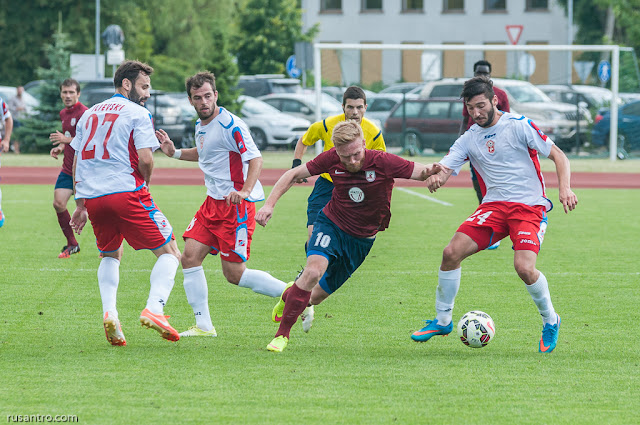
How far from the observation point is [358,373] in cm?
609

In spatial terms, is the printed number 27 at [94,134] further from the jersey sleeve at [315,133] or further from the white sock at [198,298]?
the jersey sleeve at [315,133]

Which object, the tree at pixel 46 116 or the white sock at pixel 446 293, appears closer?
the white sock at pixel 446 293

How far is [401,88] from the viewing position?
94.2ft

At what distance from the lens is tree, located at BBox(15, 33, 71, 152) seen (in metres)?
29.1

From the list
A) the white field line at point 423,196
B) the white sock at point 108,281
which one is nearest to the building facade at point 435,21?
the white field line at point 423,196

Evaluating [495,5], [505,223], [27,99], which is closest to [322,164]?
[505,223]

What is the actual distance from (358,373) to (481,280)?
4.03 m

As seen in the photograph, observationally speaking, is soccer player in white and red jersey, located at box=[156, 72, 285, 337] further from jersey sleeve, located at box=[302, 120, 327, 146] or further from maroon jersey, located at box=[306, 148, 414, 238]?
jersey sleeve, located at box=[302, 120, 327, 146]

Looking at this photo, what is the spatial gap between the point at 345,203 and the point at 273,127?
73.6ft

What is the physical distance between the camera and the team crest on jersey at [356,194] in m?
6.97

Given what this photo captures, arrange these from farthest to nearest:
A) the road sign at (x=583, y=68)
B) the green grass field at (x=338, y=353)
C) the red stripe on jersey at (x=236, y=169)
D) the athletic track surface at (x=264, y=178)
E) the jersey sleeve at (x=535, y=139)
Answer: the road sign at (x=583, y=68) < the athletic track surface at (x=264, y=178) < the red stripe on jersey at (x=236, y=169) < the jersey sleeve at (x=535, y=139) < the green grass field at (x=338, y=353)

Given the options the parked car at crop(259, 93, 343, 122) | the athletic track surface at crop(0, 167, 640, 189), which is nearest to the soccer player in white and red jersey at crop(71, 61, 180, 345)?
the athletic track surface at crop(0, 167, 640, 189)

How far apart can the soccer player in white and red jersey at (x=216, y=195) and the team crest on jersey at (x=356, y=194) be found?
0.68 m

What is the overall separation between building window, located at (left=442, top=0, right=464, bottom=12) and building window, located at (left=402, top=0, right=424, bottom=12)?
1.23 metres
